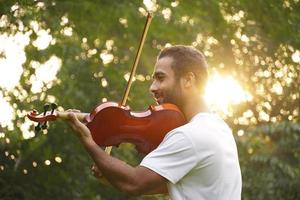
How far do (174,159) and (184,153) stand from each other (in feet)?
0.15

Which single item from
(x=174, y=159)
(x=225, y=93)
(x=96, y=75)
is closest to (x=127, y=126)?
(x=174, y=159)

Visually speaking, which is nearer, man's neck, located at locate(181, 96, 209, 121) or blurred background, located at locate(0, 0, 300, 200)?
man's neck, located at locate(181, 96, 209, 121)

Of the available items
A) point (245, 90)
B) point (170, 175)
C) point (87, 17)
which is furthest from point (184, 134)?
point (245, 90)

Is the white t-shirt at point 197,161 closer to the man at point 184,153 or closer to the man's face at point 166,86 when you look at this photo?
the man at point 184,153

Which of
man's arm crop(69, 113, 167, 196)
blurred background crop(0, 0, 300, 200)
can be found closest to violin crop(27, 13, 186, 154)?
man's arm crop(69, 113, 167, 196)

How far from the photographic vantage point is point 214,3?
713 centimetres

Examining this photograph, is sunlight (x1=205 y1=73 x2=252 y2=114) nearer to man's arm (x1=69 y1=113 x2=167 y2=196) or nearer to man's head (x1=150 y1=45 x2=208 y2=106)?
man's head (x1=150 y1=45 x2=208 y2=106)

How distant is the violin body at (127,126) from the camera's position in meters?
3.07

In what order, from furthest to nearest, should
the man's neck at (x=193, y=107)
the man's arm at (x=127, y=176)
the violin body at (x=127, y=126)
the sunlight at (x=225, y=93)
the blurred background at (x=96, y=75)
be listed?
1. the sunlight at (x=225, y=93)
2. the blurred background at (x=96, y=75)
3. the violin body at (x=127, y=126)
4. the man's neck at (x=193, y=107)
5. the man's arm at (x=127, y=176)

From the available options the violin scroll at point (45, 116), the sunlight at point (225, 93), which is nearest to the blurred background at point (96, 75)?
the sunlight at point (225, 93)

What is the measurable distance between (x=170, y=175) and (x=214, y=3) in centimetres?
464

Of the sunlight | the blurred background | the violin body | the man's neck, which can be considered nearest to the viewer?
the man's neck

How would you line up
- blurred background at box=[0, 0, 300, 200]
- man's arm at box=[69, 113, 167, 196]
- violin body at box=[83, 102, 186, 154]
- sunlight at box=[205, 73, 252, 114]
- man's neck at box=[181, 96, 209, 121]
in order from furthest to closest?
1. sunlight at box=[205, 73, 252, 114]
2. blurred background at box=[0, 0, 300, 200]
3. violin body at box=[83, 102, 186, 154]
4. man's neck at box=[181, 96, 209, 121]
5. man's arm at box=[69, 113, 167, 196]

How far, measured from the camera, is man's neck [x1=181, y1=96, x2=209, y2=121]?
2.93 meters
